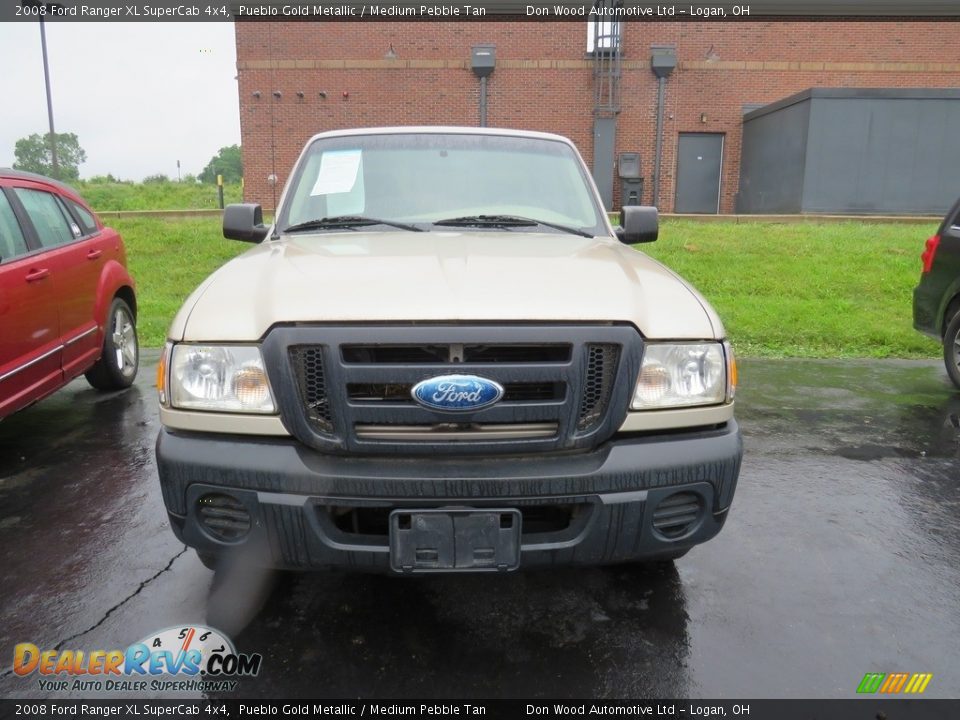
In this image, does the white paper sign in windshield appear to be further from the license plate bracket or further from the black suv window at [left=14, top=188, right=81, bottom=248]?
the black suv window at [left=14, top=188, right=81, bottom=248]

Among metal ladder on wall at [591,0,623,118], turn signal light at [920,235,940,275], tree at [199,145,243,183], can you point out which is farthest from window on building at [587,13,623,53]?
tree at [199,145,243,183]

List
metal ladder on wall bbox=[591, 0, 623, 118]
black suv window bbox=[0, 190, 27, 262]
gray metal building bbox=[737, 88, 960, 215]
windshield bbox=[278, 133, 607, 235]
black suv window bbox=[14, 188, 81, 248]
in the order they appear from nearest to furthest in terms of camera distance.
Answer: windshield bbox=[278, 133, 607, 235]
black suv window bbox=[0, 190, 27, 262]
black suv window bbox=[14, 188, 81, 248]
gray metal building bbox=[737, 88, 960, 215]
metal ladder on wall bbox=[591, 0, 623, 118]

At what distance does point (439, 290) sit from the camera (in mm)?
2213

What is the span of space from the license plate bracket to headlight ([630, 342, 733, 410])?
0.56 metres

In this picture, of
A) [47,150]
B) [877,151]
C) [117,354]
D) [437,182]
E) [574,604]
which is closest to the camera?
[574,604]

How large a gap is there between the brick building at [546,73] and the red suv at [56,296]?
15686mm

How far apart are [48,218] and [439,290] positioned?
394cm

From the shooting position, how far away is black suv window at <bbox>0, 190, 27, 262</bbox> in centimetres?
417

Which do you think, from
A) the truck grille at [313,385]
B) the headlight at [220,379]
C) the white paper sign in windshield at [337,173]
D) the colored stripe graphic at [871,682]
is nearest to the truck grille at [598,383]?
the truck grille at [313,385]

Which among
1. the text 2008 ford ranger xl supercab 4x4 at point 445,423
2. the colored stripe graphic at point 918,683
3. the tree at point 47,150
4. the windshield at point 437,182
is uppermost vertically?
the tree at point 47,150

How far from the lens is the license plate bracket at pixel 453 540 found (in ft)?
6.75

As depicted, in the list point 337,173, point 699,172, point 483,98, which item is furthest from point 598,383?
point 699,172

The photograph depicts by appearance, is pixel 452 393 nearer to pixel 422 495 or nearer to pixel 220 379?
pixel 422 495

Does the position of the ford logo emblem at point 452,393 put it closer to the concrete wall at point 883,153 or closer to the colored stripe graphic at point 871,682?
the colored stripe graphic at point 871,682
